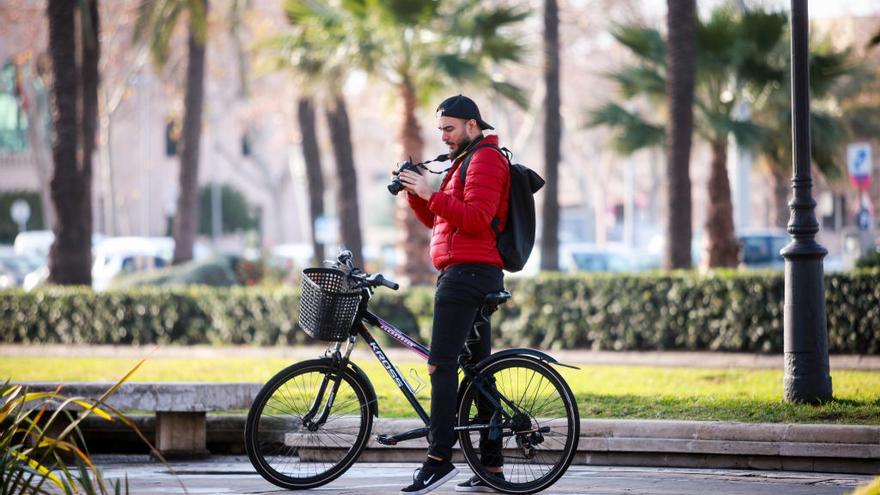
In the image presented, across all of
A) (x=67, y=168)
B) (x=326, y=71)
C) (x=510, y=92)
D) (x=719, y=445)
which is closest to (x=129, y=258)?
(x=67, y=168)

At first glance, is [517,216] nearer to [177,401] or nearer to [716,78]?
[177,401]

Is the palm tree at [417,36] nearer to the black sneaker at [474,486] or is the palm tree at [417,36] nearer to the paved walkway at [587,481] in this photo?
the paved walkway at [587,481]

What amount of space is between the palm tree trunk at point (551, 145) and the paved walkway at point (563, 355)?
565 centimetres

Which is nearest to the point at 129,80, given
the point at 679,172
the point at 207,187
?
the point at 207,187

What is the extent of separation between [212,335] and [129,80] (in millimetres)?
21905

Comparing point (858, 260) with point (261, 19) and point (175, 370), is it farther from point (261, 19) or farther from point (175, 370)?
point (261, 19)

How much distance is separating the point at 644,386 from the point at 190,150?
1678 centimetres

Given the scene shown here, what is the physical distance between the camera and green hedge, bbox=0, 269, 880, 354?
15094 millimetres

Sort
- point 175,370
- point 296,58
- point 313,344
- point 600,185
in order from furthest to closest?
point 600,185, point 296,58, point 313,344, point 175,370

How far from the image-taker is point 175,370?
1393 cm

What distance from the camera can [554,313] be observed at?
1719 cm

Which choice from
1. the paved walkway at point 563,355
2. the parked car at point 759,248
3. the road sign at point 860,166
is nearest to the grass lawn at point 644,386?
the paved walkway at point 563,355

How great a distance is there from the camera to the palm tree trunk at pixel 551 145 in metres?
22.4

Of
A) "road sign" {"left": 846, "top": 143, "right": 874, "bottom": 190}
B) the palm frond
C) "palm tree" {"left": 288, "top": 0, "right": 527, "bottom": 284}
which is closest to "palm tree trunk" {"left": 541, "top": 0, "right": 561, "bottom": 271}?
the palm frond
